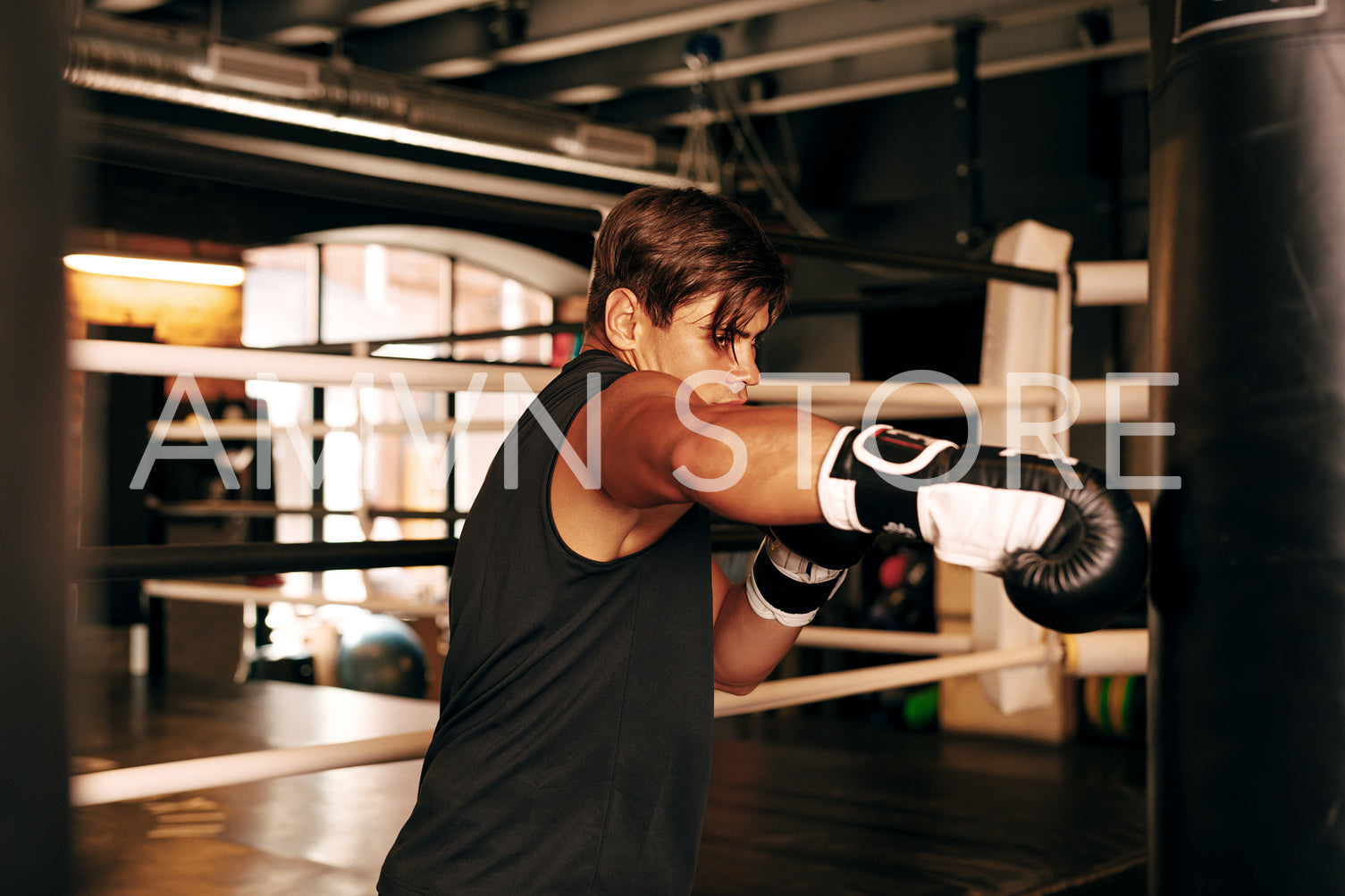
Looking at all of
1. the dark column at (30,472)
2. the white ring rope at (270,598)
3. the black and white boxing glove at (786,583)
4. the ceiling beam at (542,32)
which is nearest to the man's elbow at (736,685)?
the black and white boxing glove at (786,583)

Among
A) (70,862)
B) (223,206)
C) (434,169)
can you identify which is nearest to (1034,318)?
(70,862)

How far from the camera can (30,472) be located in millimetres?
333

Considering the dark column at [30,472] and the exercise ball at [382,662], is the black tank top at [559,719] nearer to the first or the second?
the dark column at [30,472]

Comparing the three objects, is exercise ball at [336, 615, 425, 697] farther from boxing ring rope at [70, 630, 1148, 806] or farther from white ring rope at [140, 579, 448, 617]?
boxing ring rope at [70, 630, 1148, 806]


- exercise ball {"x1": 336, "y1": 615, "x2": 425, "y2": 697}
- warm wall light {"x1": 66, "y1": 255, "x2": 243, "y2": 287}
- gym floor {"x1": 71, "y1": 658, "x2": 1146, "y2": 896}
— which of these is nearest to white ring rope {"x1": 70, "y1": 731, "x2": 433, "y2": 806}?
gym floor {"x1": 71, "y1": 658, "x2": 1146, "y2": 896}

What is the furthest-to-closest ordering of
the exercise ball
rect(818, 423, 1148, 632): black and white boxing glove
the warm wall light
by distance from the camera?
the warm wall light
the exercise ball
rect(818, 423, 1148, 632): black and white boxing glove

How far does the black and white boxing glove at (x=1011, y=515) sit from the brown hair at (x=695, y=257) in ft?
0.85

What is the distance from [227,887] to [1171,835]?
116 cm

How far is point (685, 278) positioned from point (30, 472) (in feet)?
2.01

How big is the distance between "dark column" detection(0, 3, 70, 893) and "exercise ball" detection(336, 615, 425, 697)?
5.18 metres

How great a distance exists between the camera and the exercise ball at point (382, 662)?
5.39 meters

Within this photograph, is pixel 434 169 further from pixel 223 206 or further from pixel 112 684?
pixel 112 684

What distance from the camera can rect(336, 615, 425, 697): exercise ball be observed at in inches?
212

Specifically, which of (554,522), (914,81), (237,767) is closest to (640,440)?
(554,522)
